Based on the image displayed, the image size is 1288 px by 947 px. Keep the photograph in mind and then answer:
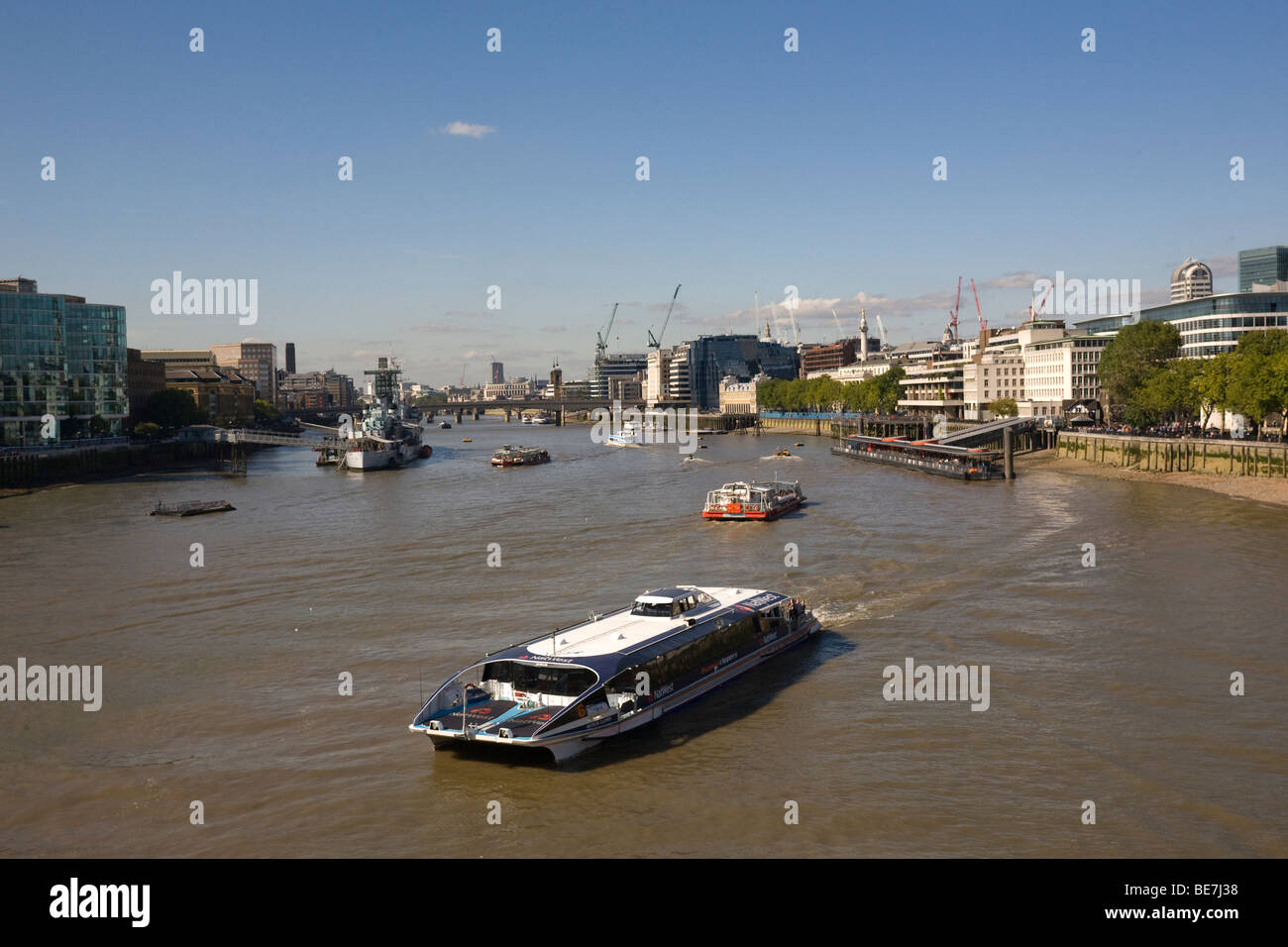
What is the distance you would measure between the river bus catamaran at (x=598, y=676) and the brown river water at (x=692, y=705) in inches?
25.0

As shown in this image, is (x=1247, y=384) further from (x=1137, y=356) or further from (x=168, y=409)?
(x=168, y=409)

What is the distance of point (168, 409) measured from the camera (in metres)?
Answer: 143

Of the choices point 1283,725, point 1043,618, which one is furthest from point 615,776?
point 1043,618

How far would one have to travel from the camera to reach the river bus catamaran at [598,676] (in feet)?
63.6

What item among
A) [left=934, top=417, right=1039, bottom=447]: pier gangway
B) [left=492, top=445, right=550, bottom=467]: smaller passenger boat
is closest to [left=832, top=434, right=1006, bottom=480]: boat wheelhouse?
[left=934, top=417, right=1039, bottom=447]: pier gangway

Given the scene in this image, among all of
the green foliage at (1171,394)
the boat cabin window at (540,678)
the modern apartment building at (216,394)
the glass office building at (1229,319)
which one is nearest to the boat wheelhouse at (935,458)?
the green foliage at (1171,394)

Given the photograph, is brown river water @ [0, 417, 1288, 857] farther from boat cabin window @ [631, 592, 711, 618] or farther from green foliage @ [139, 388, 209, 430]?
green foliage @ [139, 388, 209, 430]

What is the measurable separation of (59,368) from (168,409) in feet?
123

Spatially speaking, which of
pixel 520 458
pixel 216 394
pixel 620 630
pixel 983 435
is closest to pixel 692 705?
pixel 620 630

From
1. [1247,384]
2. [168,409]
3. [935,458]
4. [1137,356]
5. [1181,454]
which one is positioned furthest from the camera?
[168,409]

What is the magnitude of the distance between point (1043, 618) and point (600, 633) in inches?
570

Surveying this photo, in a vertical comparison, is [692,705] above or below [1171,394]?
below

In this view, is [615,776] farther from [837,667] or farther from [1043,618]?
[1043,618]

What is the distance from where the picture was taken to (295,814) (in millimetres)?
17219
